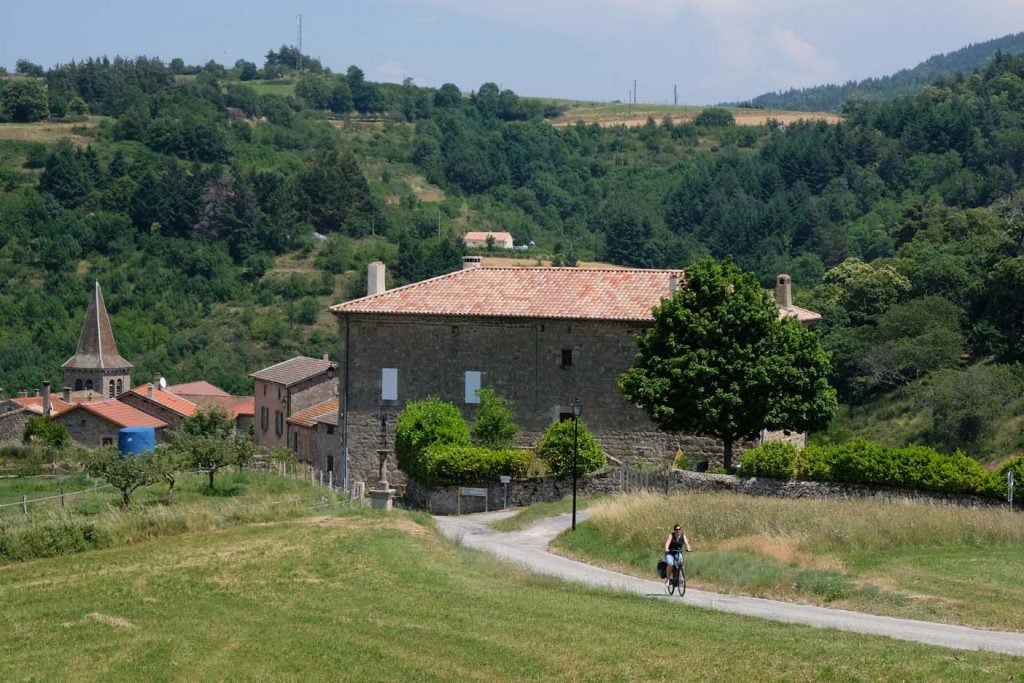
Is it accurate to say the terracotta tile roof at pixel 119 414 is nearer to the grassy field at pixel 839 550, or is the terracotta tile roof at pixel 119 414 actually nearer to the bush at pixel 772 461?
the bush at pixel 772 461

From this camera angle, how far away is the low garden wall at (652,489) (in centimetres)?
3559

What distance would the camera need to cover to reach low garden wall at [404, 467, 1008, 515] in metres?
35.6

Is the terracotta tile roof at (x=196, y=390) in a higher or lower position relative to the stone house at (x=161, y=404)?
higher

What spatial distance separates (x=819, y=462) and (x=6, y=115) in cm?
Result: 13841

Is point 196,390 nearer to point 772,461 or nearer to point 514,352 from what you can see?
point 514,352

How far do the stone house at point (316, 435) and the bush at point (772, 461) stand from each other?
16.2 metres

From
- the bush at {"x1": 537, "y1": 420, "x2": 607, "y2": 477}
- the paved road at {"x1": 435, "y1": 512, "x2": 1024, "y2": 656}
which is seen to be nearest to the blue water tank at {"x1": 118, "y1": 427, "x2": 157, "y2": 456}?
the bush at {"x1": 537, "y1": 420, "x2": 607, "y2": 477}

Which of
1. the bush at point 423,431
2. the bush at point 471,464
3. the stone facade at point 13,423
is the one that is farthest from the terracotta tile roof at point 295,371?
the bush at point 471,464

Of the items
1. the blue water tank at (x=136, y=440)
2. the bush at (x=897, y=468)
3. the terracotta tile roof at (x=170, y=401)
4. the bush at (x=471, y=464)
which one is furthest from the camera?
the terracotta tile roof at (x=170, y=401)

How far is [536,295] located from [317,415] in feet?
42.8

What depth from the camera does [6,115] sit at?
160500 millimetres

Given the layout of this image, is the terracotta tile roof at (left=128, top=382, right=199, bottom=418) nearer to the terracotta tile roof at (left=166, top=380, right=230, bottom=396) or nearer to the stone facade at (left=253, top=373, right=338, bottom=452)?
the stone facade at (left=253, top=373, right=338, bottom=452)

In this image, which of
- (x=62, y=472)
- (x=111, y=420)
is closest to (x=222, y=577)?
(x=62, y=472)

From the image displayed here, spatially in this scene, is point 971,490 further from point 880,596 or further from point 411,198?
point 411,198
